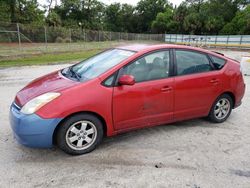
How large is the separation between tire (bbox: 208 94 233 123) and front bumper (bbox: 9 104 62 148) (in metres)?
2.94

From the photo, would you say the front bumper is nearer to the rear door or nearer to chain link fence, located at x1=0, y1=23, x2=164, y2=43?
the rear door

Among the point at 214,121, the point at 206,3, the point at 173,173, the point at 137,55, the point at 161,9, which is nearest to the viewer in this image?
the point at 173,173

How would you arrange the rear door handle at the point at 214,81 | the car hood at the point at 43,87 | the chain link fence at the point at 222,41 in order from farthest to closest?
the chain link fence at the point at 222,41, the rear door handle at the point at 214,81, the car hood at the point at 43,87

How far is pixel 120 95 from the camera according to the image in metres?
3.73

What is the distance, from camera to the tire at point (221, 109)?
484 centimetres

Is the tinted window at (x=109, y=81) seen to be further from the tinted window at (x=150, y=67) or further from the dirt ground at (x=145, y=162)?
the dirt ground at (x=145, y=162)

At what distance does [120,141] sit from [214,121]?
1993mm

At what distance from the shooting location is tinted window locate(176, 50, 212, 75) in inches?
A: 171

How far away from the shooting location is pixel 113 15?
8531 cm

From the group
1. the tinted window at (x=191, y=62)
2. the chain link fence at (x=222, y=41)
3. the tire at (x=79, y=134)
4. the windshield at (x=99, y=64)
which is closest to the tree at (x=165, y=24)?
the chain link fence at (x=222, y=41)

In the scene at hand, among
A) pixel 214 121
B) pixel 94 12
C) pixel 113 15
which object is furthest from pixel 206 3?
pixel 214 121

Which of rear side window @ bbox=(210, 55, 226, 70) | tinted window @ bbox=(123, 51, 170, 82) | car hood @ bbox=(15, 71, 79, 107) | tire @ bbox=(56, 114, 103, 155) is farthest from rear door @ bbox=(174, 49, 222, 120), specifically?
car hood @ bbox=(15, 71, 79, 107)

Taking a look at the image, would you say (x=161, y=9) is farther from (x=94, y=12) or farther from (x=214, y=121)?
(x=214, y=121)

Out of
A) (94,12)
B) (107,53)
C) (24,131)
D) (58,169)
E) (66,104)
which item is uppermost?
(94,12)
